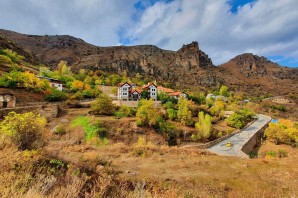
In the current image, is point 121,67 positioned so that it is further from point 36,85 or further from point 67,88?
point 36,85

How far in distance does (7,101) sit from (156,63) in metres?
138

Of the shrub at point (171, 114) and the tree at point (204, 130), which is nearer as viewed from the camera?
the tree at point (204, 130)

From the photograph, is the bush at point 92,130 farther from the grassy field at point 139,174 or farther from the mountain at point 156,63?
the mountain at point 156,63

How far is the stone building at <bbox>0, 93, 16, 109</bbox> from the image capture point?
28.3 meters

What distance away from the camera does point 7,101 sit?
28.6m

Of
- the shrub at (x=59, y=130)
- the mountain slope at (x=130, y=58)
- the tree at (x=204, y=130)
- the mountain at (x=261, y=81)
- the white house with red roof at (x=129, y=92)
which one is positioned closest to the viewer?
the shrub at (x=59, y=130)

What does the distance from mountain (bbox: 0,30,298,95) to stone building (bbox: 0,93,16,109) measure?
93807mm

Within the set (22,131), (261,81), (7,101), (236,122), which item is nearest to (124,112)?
(7,101)

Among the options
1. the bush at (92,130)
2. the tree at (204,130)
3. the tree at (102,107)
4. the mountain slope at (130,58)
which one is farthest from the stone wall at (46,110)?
the mountain slope at (130,58)

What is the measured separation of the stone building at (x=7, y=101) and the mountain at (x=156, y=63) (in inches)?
3693

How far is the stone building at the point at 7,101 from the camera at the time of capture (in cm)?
2830

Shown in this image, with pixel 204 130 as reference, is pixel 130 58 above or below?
above

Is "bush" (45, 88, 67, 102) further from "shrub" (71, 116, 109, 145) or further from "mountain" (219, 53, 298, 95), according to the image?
"mountain" (219, 53, 298, 95)

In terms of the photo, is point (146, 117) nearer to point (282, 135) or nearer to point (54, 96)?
point (54, 96)
